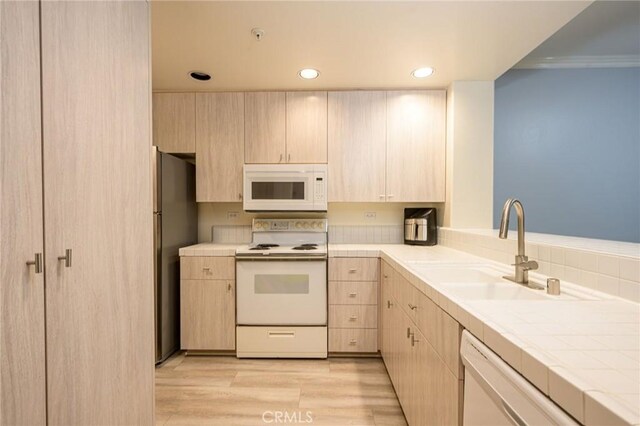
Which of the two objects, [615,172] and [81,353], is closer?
[81,353]

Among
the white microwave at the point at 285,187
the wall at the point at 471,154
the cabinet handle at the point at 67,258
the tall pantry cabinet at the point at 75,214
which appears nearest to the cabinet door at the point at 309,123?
the white microwave at the point at 285,187

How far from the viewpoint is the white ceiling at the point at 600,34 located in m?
2.02

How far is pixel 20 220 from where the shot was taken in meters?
0.69

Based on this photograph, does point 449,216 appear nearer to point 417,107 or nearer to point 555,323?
point 417,107

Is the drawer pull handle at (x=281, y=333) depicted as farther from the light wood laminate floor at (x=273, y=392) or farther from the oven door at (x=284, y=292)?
the light wood laminate floor at (x=273, y=392)

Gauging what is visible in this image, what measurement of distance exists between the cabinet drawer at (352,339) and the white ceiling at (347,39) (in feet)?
6.81

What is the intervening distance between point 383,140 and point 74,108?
2.18m

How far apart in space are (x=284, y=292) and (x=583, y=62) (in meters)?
3.40

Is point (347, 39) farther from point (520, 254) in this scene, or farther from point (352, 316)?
point (352, 316)

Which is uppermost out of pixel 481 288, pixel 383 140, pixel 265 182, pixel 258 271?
pixel 383 140

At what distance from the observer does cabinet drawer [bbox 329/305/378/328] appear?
232cm

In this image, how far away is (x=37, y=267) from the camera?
2.40 ft

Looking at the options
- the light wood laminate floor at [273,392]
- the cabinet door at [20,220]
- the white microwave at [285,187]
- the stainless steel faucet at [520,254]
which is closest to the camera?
the cabinet door at [20,220]

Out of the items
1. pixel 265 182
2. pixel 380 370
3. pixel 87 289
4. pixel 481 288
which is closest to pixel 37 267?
pixel 87 289
